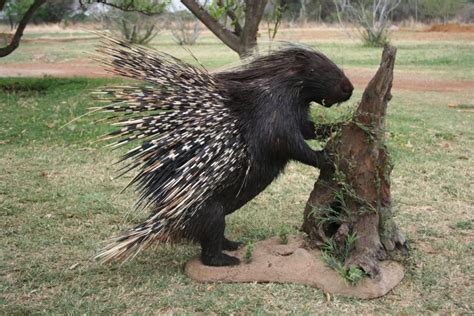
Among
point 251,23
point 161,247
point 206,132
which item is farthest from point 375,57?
point 206,132

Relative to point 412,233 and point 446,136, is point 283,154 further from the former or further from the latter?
point 446,136

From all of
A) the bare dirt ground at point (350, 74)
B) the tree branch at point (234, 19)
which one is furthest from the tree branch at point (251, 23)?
the bare dirt ground at point (350, 74)

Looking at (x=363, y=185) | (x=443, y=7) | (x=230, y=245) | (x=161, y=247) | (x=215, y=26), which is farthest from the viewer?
(x=443, y=7)

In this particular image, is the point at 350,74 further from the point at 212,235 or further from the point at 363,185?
the point at 212,235

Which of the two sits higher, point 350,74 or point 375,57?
point 375,57

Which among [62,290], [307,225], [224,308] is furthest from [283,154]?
[62,290]

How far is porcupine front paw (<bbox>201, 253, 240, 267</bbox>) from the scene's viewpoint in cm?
374

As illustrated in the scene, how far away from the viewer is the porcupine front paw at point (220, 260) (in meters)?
3.74

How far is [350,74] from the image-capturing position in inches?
612

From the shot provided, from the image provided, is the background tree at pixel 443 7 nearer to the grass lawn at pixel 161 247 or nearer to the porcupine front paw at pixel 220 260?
the grass lawn at pixel 161 247

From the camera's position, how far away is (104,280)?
3.70 metres

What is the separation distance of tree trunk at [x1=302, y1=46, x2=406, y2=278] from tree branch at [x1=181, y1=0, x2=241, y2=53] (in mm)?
5065

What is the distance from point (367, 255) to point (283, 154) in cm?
79

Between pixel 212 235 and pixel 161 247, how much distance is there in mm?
719
